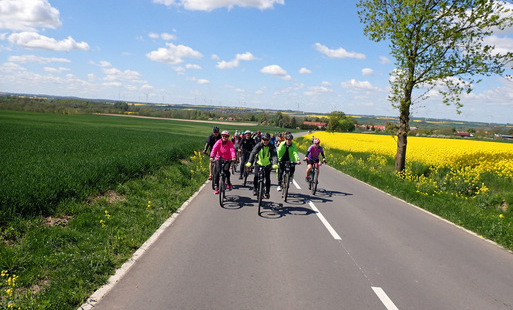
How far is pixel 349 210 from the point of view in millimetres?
9281

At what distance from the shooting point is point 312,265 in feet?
16.8

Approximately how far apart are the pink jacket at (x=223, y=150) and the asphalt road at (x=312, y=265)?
1.60m

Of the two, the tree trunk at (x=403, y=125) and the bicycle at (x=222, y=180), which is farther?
the tree trunk at (x=403, y=125)

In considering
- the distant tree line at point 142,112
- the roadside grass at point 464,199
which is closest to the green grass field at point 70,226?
the roadside grass at point 464,199

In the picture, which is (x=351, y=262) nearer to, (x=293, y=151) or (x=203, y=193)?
(x=293, y=151)

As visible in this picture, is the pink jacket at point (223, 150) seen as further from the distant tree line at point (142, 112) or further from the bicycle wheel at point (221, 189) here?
the distant tree line at point (142, 112)

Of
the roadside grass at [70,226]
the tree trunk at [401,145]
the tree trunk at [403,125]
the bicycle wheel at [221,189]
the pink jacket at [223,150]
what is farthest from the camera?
the tree trunk at [401,145]

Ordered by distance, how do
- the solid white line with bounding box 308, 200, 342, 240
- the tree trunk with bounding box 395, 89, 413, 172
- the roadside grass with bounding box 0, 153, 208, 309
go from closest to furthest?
1. the roadside grass with bounding box 0, 153, 208, 309
2. the solid white line with bounding box 308, 200, 342, 240
3. the tree trunk with bounding box 395, 89, 413, 172

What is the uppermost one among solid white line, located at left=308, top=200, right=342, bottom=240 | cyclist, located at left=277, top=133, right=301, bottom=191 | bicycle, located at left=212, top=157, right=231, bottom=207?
cyclist, located at left=277, top=133, right=301, bottom=191

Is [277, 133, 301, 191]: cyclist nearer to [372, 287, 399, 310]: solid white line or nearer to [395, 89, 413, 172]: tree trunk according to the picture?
[372, 287, 399, 310]: solid white line

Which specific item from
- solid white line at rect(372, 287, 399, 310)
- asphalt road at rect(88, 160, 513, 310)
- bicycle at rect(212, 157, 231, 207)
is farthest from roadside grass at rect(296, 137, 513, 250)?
bicycle at rect(212, 157, 231, 207)

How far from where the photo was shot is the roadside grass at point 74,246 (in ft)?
12.9

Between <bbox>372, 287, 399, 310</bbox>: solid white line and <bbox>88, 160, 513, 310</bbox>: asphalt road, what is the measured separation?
0.5 inches

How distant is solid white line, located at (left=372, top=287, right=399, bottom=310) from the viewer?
3963 mm
